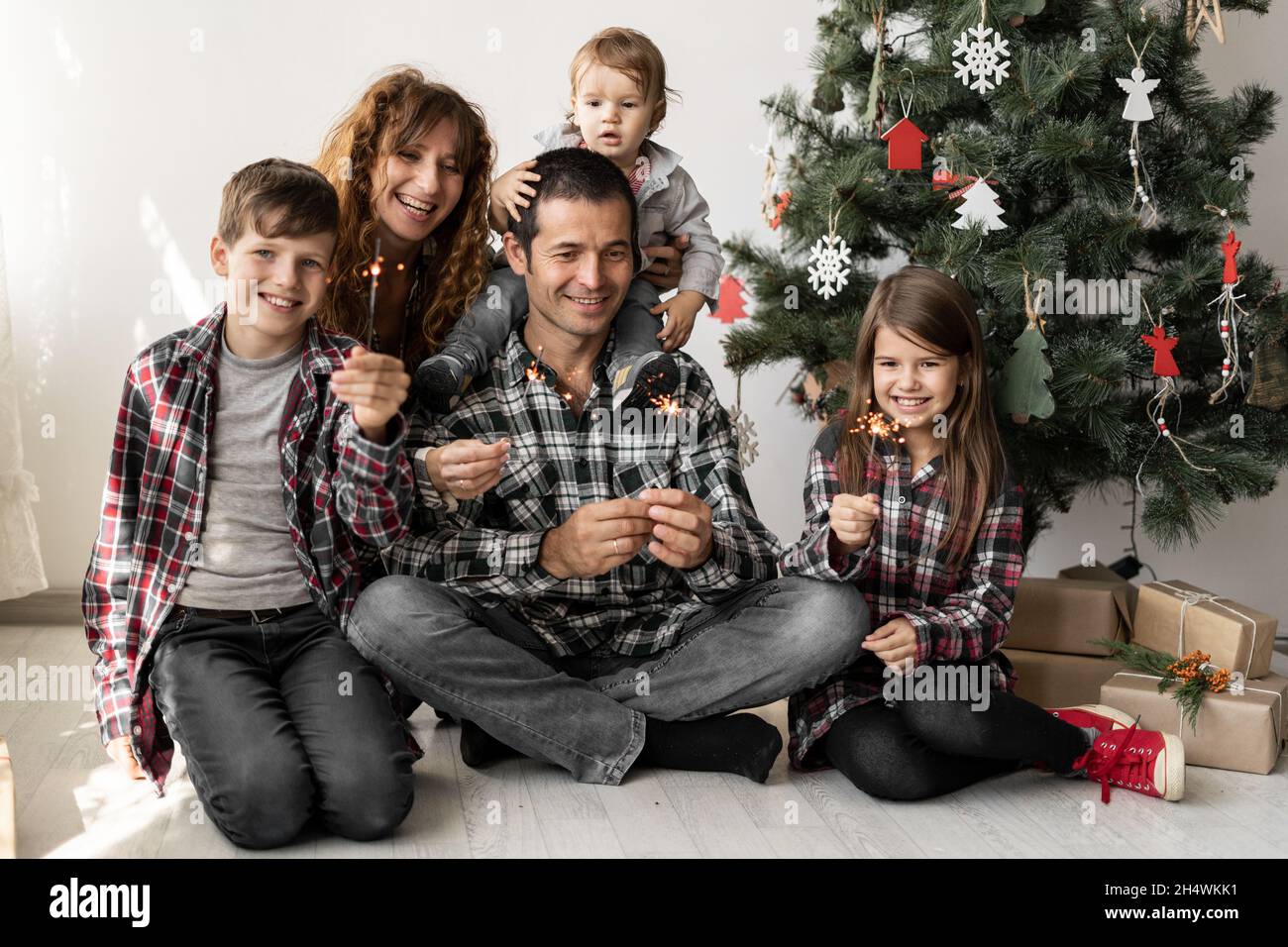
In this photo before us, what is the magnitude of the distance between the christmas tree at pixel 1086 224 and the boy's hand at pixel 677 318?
29 cm

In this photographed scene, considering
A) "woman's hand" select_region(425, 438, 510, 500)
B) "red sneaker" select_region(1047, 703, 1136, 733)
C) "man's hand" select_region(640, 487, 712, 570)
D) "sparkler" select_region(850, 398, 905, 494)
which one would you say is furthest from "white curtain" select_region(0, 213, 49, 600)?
"red sneaker" select_region(1047, 703, 1136, 733)

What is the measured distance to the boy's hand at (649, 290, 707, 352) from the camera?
2182 millimetres

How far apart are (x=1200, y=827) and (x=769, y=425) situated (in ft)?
5.05

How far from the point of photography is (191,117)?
297cm

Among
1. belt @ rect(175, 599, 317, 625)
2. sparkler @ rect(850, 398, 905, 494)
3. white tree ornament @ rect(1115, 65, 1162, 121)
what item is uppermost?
white tree ornament @ rect(1115, 65, 1162, 121)

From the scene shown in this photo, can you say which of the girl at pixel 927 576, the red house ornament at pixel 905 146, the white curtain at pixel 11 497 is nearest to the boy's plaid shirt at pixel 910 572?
the girl at pixel 927 576

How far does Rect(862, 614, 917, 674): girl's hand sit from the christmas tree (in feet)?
1.76

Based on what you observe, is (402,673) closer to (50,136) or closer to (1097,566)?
(1097,566)

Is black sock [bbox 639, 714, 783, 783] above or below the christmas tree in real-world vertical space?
below

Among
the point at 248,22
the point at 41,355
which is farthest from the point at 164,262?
Result: the point at 248,22

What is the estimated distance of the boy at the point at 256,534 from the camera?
5.70ft

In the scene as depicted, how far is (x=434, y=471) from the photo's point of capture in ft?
6.21

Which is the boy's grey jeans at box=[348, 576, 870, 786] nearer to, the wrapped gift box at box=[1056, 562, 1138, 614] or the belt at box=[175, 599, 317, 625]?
the belt at box=[175, 599, 317, 625]

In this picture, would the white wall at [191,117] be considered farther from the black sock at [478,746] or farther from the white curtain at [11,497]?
the black sock at [478,746]
